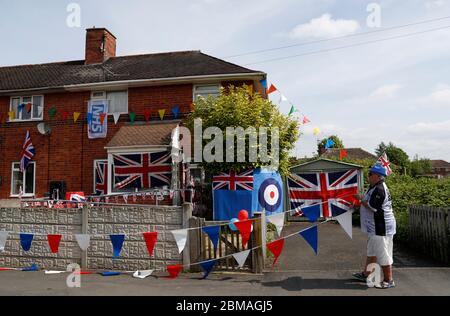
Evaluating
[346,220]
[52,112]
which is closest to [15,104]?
[52,112]

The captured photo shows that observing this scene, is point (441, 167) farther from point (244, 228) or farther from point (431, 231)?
point (244, 228)

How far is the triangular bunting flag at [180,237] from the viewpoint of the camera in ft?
22.7

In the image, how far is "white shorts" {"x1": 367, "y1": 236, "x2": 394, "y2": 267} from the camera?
19.3 ft

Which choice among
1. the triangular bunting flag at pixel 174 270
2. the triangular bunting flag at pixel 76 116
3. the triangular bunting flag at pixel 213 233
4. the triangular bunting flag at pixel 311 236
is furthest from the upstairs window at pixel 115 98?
the triangular bunting flag at pixel 311 236

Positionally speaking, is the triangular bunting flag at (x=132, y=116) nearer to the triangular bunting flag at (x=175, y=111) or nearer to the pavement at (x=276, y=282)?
the triangular bunting flag at (x=175, y=111)

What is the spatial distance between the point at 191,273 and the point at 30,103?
1446 centimetres

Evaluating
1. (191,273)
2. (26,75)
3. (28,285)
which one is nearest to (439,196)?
(191,273)

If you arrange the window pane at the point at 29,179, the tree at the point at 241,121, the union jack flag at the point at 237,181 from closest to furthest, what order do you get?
the tree at the point at 241,121 → the union jack flag at the point at 237,181 → the window pane at the point at 29,179

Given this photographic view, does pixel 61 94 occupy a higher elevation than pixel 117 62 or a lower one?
lower

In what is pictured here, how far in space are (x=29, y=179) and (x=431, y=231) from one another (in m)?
16.5

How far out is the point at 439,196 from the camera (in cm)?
1034

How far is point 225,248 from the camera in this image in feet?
23.5

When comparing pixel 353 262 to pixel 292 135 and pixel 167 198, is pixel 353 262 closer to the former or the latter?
pixel 292 135

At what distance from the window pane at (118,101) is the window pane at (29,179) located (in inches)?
181
